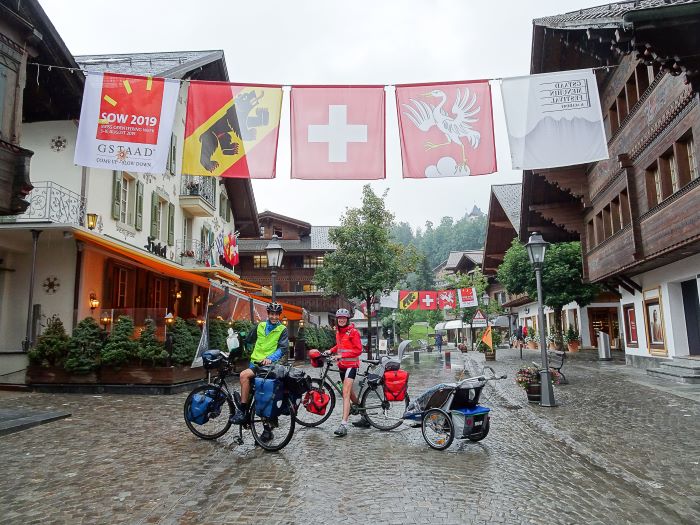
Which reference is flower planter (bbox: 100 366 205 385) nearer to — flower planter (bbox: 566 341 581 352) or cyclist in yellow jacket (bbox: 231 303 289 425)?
cyclist in yellow jacket (bbox: 231 303 289 425)

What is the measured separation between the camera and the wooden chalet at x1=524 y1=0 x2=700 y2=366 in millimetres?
12758

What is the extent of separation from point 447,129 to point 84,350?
400 inches

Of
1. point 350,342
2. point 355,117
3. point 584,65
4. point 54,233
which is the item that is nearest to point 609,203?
point 584,65

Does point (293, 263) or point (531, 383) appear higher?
point (293, 263)

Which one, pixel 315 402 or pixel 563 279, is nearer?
pixel 315 402

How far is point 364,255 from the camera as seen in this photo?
31.3 m

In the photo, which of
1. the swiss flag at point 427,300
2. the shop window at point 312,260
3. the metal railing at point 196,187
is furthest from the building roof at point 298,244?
the metal railing at point 196,187

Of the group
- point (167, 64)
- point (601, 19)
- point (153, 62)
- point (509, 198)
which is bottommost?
point (601, 19)

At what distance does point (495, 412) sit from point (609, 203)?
37.8 feet

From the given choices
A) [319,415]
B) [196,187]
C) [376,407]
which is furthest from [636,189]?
[196,187]

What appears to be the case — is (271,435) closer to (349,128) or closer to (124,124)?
(349,128)

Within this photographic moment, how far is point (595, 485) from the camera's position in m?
5.66

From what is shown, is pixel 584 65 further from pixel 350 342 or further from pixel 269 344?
pixel 269 344

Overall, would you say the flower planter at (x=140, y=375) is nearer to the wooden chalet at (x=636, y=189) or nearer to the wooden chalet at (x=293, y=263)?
the wooden chalet at (x=636, y=189)
